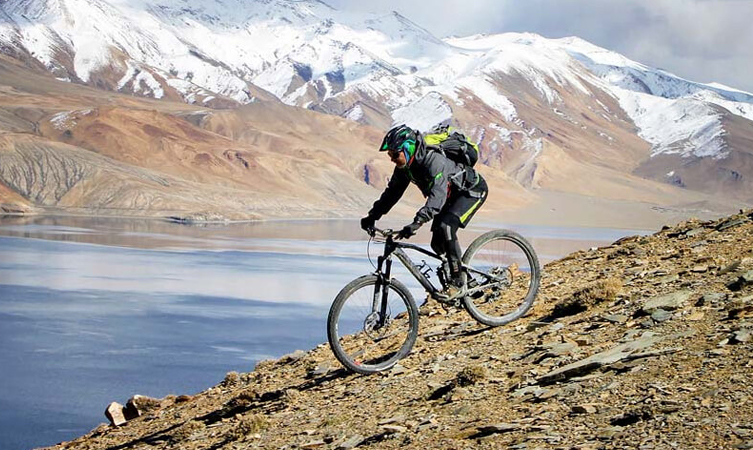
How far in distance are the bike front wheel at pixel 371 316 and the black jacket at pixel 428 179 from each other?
0.72m

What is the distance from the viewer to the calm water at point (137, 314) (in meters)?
34.8

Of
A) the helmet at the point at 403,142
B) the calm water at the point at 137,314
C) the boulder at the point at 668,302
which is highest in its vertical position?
the helmet at the point at 403,142

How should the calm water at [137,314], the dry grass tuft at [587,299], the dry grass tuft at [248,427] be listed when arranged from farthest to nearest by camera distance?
the calm water at [137,314], the dry grass tuft at [587,299], the dry grass tuft at [248,427]

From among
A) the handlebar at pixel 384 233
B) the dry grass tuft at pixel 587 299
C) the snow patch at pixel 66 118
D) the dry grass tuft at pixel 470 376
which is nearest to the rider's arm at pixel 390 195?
the handlebar at pixel 384 233

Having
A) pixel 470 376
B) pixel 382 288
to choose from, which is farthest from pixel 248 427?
pixel 470 376

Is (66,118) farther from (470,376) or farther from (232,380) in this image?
(470,376)

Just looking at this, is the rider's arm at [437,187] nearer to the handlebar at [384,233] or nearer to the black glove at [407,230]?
the black glove at [407,230]

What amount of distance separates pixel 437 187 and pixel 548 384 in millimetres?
2146

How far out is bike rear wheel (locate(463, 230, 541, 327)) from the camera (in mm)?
8789

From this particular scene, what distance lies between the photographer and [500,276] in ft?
29.6

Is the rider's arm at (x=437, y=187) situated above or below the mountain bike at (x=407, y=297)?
above

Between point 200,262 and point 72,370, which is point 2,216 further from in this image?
point 72,370

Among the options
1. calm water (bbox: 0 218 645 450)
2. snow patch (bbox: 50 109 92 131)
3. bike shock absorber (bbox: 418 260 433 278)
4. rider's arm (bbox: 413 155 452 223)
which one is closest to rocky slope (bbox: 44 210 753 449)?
bike shock absorber (bbox: 418 260 433 278)

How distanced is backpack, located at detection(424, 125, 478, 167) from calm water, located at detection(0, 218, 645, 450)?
2304 cm
